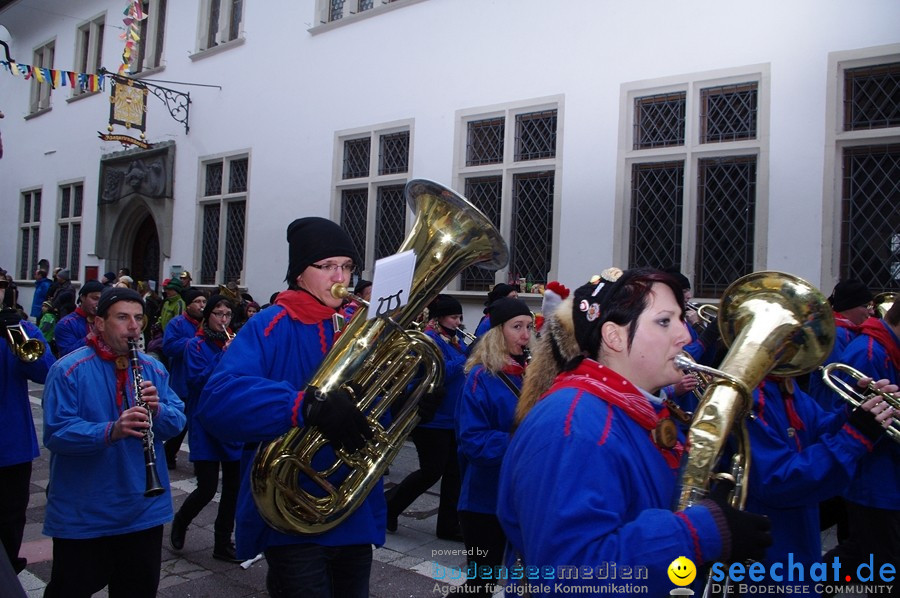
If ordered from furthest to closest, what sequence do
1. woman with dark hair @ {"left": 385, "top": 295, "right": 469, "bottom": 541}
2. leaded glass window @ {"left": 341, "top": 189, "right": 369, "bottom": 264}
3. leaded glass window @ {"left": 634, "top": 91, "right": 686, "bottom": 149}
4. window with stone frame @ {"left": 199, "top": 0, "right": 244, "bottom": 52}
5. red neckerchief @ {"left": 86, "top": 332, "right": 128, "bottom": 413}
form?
window with stone frame @ {"left": 199, "top": 0, "right": 244, "bottom": 52}
leaded glass window @ {"left": 341, "top": 189, "right": 369, "bottom": 264}
leaded glass window @ {"left": 634, "top": 91, "right": 686, "bottom": 149}
woman with dark hair @ {"left": 385, "top": 295, "right": 469, "bottom": 541}
red neckerchief @ {"left": 86, "top": 332, "right": 128, "bottom": 413}

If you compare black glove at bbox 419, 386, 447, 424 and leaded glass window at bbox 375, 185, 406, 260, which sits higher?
leaded glass window at bbox 375, 185, 406, 260

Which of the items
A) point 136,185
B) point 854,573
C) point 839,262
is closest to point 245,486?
point 854,573

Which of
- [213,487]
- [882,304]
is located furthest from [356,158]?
[882,304]

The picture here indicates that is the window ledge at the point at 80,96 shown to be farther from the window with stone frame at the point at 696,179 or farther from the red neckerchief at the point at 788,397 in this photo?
the red neckerchief at the point at 788,397

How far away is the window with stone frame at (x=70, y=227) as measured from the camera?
58.5 feet

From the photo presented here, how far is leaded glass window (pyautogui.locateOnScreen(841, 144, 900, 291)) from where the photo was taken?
6941 millimetres

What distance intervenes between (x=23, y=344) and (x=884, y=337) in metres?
4.76

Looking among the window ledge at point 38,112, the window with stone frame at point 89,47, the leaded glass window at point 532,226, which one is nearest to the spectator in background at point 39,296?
the window with stone frame at point 89,47

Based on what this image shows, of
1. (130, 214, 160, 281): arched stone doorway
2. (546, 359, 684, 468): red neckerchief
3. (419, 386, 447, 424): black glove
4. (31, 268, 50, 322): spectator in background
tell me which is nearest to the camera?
(546, 359, 684, 468): red neckerchief

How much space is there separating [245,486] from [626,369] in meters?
1.64

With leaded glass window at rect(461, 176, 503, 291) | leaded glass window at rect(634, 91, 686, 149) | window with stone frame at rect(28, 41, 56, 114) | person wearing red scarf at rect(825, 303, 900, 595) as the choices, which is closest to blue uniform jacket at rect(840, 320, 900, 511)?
person wearing red scarf at rect(825, 303, 900, 595)

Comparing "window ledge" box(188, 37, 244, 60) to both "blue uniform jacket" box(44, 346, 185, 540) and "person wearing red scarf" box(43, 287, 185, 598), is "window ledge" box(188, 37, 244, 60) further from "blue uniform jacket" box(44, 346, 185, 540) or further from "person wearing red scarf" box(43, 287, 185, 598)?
"blue uniform jacket" box(44, 346, 185, 540)

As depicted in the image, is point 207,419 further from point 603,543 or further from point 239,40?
point 239,40

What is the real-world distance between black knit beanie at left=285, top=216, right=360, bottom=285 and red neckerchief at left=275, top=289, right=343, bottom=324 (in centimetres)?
10
